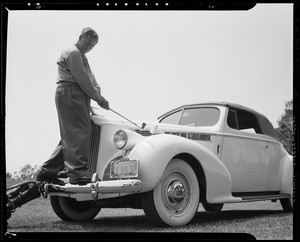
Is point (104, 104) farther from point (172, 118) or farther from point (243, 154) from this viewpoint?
point (243, 154)

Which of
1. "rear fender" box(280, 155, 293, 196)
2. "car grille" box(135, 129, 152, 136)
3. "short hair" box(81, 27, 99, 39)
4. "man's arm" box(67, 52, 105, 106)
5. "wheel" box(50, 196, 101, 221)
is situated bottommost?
"wheel" box(50, 196, 101, 221)

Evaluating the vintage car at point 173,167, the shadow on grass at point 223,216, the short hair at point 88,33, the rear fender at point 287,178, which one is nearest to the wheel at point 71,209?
the vintage car at point 173,167

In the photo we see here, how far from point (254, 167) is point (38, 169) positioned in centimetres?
267

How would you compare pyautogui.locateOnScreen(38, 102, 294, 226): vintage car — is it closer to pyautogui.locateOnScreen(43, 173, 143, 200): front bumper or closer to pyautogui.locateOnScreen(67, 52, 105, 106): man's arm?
pyautogui.locateOnScreen(43, 173, 143, 200): front bumper

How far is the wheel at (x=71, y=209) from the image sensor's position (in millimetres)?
4418

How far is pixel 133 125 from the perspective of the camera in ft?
13.6

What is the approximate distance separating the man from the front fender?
47 centimetres

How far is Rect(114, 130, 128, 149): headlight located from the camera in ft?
12.3

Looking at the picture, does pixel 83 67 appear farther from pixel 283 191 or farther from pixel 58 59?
pixel 283 191

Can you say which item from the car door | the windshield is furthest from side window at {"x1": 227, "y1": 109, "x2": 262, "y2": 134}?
the windshield

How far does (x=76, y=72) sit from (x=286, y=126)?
2633 mm

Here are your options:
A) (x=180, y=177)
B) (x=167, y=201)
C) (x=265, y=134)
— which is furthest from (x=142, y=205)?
(x=265, y=134)

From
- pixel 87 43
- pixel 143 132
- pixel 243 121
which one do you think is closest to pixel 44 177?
pixel 143 132

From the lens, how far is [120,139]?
12.4ft
